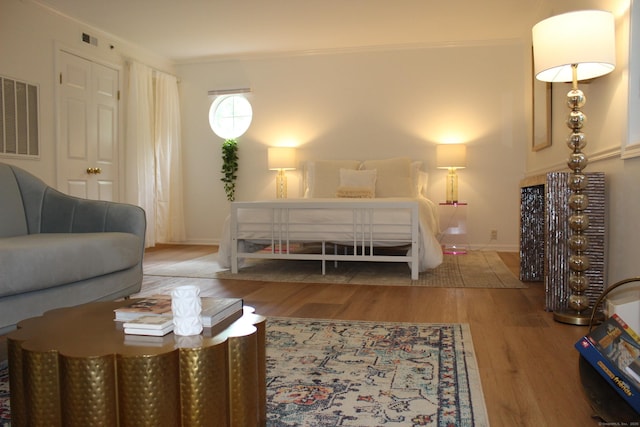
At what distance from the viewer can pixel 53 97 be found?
486cm

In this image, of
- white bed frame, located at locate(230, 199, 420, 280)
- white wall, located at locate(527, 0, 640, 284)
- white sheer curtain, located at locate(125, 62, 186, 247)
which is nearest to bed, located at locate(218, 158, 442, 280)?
white bed frame, located at locate(230, 199, 420, 280)

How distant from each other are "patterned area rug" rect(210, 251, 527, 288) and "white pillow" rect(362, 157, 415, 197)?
942 millimetres

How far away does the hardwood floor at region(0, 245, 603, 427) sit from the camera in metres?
1.58

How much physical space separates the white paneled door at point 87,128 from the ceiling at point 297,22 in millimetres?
517

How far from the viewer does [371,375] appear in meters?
1.83

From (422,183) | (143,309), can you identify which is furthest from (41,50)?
(143,309)

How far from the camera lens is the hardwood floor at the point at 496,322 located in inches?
62.1

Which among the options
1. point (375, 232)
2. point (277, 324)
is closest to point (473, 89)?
point (375, 232)

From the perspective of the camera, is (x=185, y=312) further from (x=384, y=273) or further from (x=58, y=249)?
(x=384, y=273)

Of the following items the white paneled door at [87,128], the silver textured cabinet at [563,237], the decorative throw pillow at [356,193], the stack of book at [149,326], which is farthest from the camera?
the decorative throw pillow at [356,193]

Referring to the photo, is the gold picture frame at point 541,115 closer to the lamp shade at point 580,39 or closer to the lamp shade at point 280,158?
the lamp shade at point 580,39

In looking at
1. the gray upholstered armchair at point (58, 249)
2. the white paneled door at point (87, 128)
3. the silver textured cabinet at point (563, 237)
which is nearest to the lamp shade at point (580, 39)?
the silver textured cabinet at point (563, 237)

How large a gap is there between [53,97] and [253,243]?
2462mm

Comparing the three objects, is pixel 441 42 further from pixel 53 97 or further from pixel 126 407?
pixel 126 407
